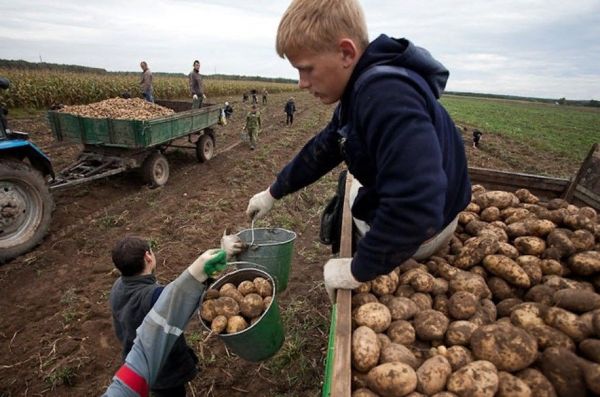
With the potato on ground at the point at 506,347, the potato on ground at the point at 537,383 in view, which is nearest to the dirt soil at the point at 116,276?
the potato on ground at the point at 506,347

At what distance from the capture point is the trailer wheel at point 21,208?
4543mm

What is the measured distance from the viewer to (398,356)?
1.60 m

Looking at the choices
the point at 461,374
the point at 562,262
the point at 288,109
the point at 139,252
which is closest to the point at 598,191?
the point at 562,262

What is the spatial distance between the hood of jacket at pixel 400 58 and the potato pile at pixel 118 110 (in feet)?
20.6

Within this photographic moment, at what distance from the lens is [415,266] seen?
7.23 feet

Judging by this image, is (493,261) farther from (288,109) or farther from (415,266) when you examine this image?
(288,109)

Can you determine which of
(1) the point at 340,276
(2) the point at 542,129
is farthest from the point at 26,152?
(2) the point at 542,129

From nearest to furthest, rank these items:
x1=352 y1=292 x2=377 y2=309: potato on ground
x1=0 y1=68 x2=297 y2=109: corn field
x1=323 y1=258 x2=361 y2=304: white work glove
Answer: x1=323 y1=258 x2=361 y2=304: white work glove, x1=352 y1=292 x2=377 y2=309: potato on ground, x1=0 y1=68 x2=297 y2=109: corn field

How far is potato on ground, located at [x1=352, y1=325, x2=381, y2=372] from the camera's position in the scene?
5.07 ft

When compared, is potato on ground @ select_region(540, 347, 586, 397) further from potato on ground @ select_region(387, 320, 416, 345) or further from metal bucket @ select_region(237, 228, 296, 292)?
metal bucket @ select_region(237, 228, 296, 292)

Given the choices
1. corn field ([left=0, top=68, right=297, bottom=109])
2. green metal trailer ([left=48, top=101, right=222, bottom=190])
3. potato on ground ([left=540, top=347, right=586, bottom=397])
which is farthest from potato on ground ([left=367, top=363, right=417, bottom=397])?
corn field ([left=0, top=68, right=297, bottom=109])

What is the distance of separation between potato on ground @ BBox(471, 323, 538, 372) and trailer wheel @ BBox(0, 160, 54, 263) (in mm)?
5549

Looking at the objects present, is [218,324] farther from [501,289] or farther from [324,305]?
[324,305]

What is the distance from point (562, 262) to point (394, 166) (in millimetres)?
1771
